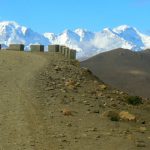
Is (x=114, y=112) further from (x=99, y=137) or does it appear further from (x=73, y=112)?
(x=99, y=137)

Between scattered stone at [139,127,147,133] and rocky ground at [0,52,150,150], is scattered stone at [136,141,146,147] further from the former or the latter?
scattered stone at [139,127,147,133]

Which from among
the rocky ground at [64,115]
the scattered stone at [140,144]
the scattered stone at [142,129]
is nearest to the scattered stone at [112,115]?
the rocky ground at [64,115]

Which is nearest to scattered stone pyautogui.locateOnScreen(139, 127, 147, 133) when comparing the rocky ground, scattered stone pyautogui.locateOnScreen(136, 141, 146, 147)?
the rocky ground

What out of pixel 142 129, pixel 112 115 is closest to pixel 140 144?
pixel 142 129

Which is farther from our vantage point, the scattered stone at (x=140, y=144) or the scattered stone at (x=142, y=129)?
the scattered stone at (x=142, y=129)

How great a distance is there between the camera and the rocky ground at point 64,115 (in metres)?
17.7

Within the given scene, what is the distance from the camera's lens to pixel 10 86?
91.8 ft

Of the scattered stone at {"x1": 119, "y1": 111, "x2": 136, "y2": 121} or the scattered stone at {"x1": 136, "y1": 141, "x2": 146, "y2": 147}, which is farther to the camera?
the scattered stone at {"x1": 119, "y1": 111, "x2": 136, "y2": 121}

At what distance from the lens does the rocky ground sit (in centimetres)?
1766

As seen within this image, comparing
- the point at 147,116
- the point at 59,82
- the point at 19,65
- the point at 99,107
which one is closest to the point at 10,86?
the point at 59,82

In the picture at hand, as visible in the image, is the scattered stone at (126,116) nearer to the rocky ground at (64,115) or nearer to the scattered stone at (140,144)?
the rocky ground at (64,115)

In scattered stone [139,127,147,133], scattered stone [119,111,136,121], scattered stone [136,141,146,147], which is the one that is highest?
scattered stone [119,111,136,121]

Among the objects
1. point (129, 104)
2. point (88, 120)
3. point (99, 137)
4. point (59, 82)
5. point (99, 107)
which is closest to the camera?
point (99, 137)

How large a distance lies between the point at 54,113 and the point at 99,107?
2.89 m
